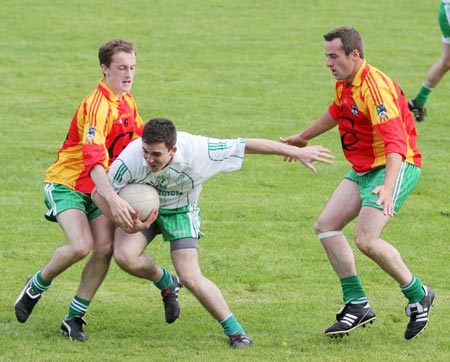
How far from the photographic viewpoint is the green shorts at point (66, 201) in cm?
794

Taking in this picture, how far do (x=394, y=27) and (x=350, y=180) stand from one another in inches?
567

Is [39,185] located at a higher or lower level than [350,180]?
lower

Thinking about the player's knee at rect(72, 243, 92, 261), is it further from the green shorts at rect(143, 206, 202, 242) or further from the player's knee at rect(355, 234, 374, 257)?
the player's knee at rect(355, 234, 374, 257)

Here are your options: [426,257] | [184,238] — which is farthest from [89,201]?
[426,257]

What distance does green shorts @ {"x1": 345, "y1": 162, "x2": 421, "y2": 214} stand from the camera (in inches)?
307

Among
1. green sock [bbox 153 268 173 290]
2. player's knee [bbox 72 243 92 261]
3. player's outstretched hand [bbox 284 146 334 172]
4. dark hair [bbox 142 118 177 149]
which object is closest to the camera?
dark hair [bbox 142 118 177 149]

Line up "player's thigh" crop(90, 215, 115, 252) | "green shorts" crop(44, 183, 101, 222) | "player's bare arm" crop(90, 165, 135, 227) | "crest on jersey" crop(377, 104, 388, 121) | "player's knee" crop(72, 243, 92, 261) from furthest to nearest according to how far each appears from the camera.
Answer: "green shorts" crop(44, 183, 101, 222), "player's thigh" crop(90, 215, 115, 252), "player's knee" crop(72, 243, 92, 261), "crest on jersey" crop(377, 104, 388, 121), "player's bare arm" crop(90, 165, 135, 227)

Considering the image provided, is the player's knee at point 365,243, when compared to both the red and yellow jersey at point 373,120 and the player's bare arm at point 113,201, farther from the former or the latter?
the player's bare arm at point 113,201

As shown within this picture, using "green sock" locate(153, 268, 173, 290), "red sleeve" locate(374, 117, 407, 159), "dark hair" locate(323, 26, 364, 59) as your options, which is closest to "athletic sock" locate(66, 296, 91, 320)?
"green sock" locate(153, 268, 173, 290)

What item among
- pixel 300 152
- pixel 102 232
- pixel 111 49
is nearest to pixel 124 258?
pixel 102 232

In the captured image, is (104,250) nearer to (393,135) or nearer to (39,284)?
(39,284)

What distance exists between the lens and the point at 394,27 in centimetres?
2194

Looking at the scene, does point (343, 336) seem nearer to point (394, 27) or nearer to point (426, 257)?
point (426, 257)

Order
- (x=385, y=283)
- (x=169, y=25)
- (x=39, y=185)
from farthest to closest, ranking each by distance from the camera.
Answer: (x=169, y=25), (x=39, y=185), (x=385, y=283)
